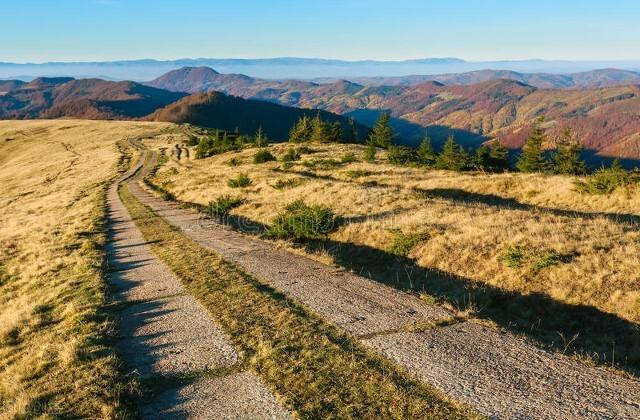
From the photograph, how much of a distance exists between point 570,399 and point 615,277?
6.17m

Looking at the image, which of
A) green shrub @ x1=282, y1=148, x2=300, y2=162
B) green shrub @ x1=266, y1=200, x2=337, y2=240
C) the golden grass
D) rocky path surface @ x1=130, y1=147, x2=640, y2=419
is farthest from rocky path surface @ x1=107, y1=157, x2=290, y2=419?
green shrub @ x1=282, y1=148, x2=300, y2=162

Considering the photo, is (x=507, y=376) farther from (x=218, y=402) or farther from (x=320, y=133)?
(x=320, y=133)

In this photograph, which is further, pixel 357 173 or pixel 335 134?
pixel 335 134

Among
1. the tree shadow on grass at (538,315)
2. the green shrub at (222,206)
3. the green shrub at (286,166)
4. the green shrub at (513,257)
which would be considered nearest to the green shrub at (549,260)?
the green shrub at (513,257)

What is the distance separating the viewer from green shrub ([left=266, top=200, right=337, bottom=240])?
60.2 feet

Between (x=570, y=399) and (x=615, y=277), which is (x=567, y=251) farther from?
(x=570, y=399)

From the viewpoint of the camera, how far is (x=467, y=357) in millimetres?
7125

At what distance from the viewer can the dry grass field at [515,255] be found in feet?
31.8

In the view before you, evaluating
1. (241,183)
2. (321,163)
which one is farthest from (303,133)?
(241,183)

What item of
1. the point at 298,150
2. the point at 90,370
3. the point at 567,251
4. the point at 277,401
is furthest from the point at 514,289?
the point at 298,150

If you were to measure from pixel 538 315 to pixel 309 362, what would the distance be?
6.39 meters

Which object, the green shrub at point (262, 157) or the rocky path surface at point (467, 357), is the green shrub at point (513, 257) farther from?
the green shrub at point (262, 157)

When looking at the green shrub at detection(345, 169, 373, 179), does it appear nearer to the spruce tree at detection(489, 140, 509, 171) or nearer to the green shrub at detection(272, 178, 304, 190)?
the green shrub at detection(272, 178, 304, 190)

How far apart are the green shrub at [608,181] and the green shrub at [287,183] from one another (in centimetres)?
1847
